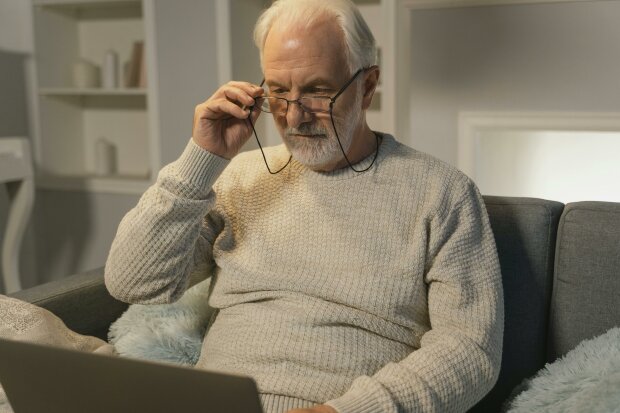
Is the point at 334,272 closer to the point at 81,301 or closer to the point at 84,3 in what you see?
the point at 81,301

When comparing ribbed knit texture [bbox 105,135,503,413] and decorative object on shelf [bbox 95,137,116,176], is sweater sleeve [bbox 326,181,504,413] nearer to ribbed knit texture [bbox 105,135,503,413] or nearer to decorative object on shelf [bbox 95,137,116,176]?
ribbed knit texture [bbox 105,135,503,413]

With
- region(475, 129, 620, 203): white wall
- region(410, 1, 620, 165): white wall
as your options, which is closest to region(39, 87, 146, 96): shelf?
region(410, 1, 620, 165): white wall

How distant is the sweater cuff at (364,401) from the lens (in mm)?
1096

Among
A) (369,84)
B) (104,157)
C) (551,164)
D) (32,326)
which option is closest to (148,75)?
(104,157)

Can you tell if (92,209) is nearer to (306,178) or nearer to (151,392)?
(306,178)

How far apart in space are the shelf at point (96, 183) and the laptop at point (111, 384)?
2.36 metres

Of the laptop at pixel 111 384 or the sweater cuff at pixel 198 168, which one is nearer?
the laptop at pixel 111 384

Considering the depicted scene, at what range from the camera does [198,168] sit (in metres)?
1.33

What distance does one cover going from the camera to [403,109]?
268 centimetres

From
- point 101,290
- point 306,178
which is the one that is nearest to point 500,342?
point 306,178

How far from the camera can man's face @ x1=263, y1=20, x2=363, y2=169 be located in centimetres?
135

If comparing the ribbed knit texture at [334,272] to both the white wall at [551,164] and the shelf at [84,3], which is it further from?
the shelf at [84,3]

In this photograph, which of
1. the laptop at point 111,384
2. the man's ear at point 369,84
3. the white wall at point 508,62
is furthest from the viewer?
the white wall at point 508,62

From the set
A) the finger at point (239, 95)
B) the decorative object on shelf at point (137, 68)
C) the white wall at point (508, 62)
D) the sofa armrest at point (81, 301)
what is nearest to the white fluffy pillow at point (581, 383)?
the finger at point (239, 95)
